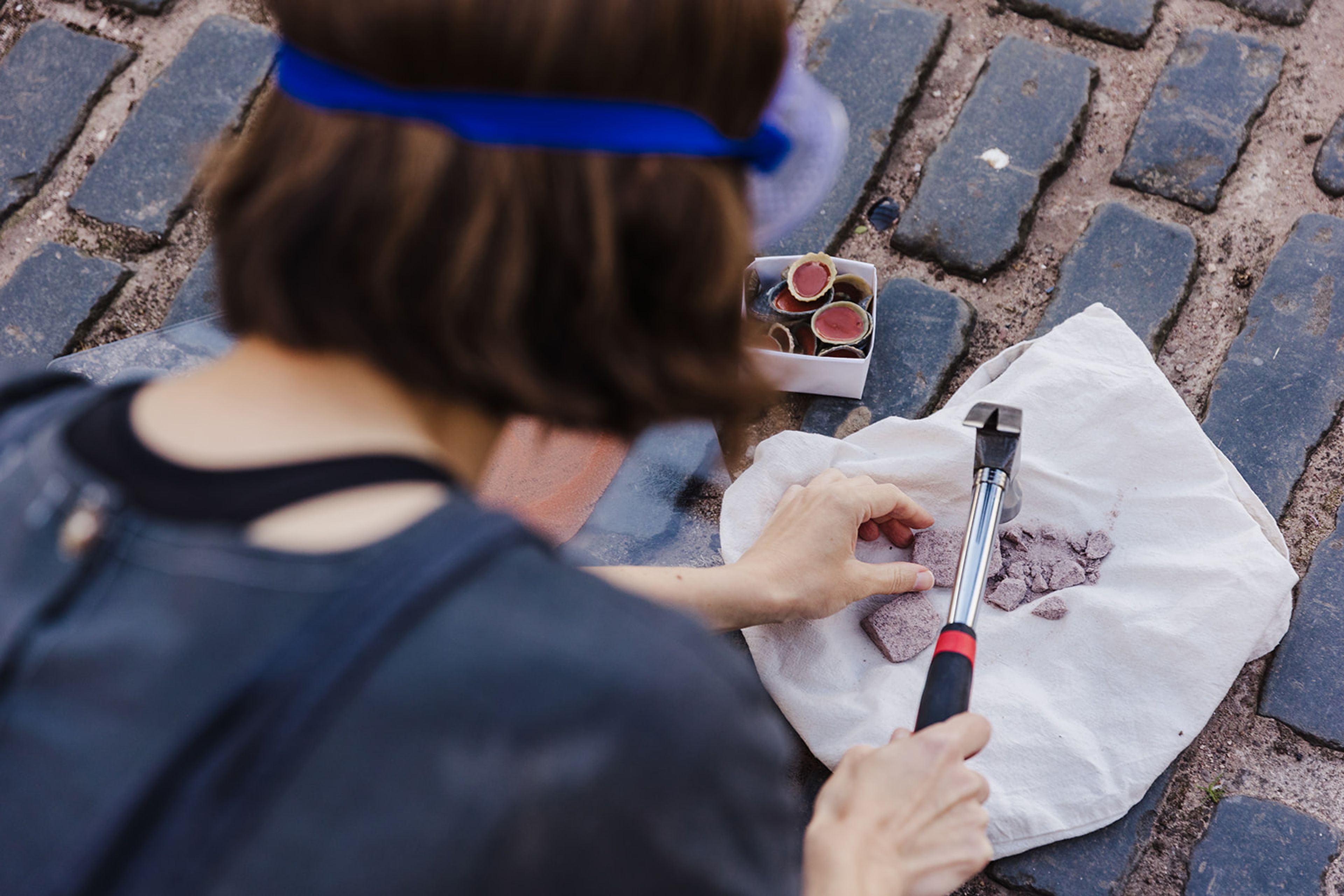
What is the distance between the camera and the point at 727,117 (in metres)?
0.84

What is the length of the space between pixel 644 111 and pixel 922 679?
1.26 m

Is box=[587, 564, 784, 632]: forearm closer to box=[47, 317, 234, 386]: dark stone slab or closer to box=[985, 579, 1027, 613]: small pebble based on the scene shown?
box=[985, 579, 1027, 613]: small pebble

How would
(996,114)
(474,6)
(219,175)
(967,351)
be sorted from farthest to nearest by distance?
(996,114), (967,351), (219,175), (474,6)

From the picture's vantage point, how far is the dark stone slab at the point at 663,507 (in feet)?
6.50

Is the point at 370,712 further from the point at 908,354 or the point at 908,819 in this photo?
the point at 908,354

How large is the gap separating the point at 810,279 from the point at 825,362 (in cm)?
21

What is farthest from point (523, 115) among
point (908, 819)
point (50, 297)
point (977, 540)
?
point (50, 297)

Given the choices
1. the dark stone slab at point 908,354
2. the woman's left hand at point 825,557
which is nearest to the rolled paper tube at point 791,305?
the dark stone slab at point 908,354

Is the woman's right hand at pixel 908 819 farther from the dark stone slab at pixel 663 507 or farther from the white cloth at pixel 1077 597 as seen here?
the dark stone slab at pixel 663 507

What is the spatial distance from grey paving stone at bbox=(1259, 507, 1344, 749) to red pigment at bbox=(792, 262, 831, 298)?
1.07 m

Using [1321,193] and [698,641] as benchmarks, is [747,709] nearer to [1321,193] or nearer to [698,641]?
[698,641]

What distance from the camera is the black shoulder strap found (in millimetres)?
693

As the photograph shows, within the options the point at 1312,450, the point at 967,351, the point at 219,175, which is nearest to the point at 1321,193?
the point at 1312,450

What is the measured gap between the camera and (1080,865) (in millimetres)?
1688
